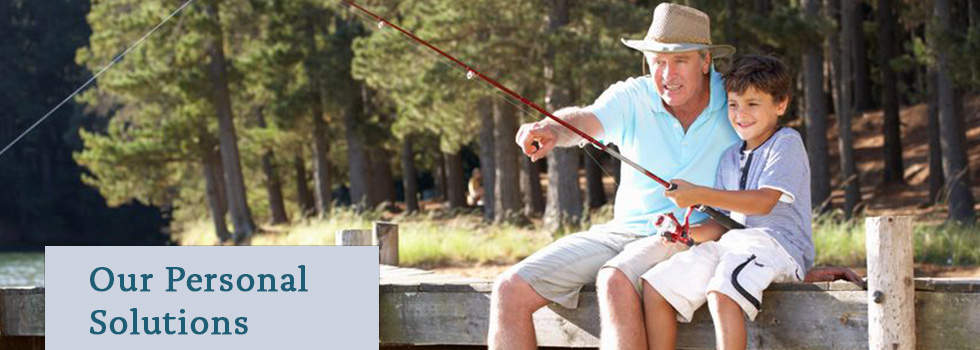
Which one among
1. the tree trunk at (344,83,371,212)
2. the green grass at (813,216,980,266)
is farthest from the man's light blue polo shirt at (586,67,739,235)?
the tree trunk at (344,83,371,212)

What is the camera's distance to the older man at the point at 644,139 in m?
5.54

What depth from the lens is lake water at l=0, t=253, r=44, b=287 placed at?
27.3 metres

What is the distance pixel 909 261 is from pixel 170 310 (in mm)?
2721

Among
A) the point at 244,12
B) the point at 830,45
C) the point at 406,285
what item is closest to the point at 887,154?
the point at 830,45

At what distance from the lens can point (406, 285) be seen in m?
6.41

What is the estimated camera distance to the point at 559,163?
78.1 feet

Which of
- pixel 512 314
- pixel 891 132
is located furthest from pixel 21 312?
pixel 891 132

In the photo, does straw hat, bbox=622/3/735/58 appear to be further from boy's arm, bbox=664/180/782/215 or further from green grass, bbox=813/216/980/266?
green grass, bbox=813/216/980/266

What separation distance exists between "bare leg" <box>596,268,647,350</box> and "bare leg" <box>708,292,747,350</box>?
27 cm

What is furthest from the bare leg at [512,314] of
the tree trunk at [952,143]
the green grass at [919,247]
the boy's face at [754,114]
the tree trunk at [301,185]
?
the tree trunk at [301,185]

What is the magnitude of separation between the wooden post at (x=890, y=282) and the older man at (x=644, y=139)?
63 centimetres

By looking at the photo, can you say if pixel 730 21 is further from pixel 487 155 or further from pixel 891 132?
pixel 487 155

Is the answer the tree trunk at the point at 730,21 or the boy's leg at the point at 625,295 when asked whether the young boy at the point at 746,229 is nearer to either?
the boy's leg at the point at 625,295

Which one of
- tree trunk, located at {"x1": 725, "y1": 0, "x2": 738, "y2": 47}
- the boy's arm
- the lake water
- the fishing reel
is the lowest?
the lake water
